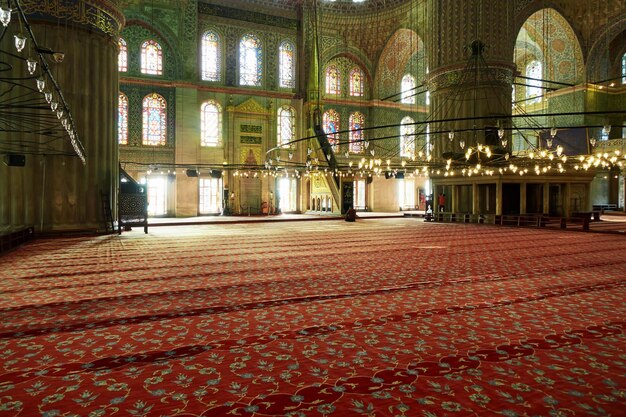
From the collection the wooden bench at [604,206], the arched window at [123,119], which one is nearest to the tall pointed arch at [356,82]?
the arched window at [123,119]

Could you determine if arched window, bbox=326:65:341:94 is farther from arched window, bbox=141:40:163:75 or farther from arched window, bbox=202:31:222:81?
arched window, bbox=141:40:163:75

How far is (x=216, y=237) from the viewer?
29.7 ft

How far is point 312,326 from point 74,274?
3.17 m

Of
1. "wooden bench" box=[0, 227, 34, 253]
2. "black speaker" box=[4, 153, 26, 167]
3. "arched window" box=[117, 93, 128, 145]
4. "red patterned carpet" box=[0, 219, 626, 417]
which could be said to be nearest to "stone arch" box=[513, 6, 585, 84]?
"red patterned carpet" box=[0, 219, 626, 417]

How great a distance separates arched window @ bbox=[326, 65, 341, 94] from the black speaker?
44.3 ft

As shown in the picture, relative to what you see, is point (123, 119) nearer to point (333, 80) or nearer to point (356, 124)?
point (333, 80)

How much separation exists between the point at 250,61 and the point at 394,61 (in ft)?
21.8

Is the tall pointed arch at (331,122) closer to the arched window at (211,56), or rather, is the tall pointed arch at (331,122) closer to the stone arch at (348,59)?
the stone arch at (348,59)

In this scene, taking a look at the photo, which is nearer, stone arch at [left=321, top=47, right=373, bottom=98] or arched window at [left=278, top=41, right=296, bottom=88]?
arched window at [left=278, top=41, right=296, bottom=88]

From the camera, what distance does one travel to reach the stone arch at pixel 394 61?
19578mm

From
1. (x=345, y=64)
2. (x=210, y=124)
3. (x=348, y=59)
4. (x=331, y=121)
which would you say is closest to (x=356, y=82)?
(x=345, y=64)

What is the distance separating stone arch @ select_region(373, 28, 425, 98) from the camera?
19.6m

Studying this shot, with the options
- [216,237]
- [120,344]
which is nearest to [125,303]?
[120,344]

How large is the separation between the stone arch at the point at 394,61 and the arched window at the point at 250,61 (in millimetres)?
5343
